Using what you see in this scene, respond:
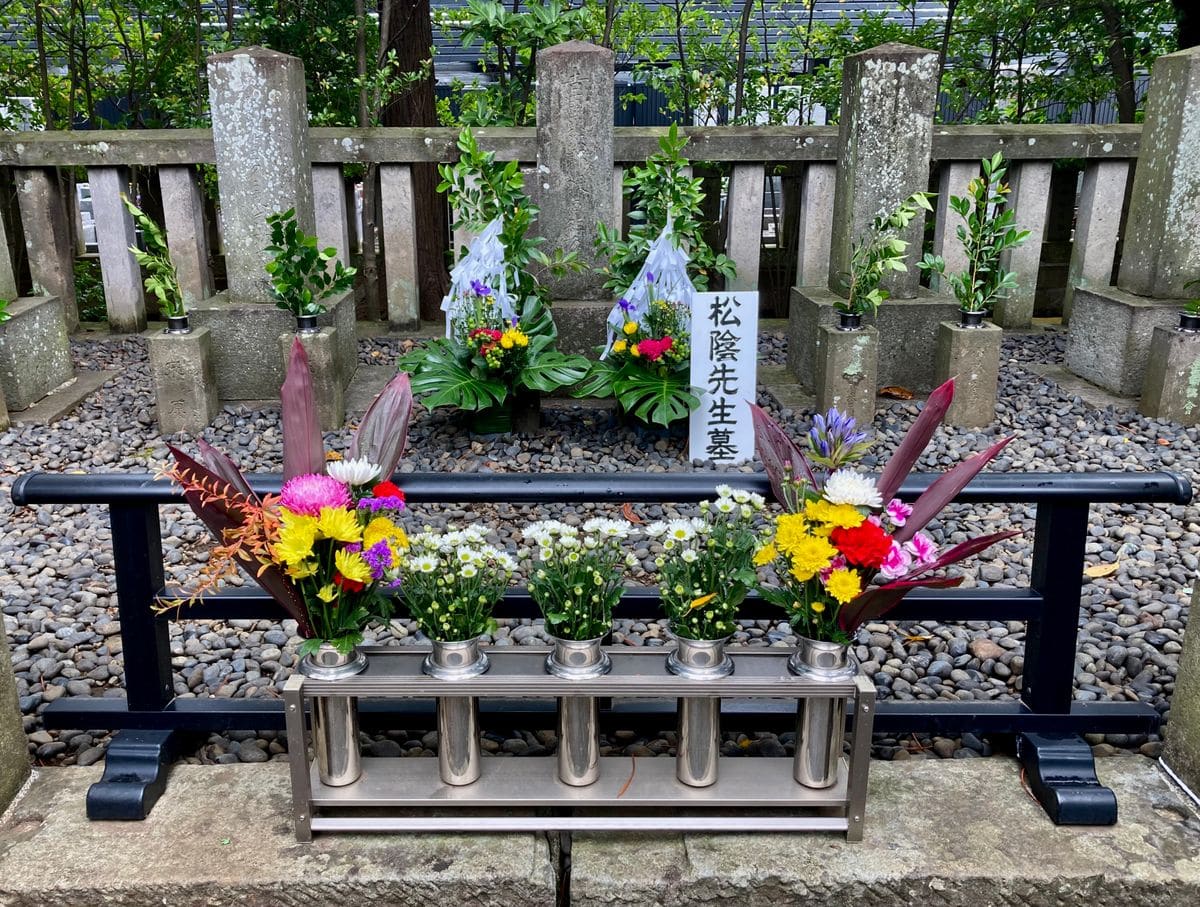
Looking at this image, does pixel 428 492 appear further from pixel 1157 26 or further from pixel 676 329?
pixel 1157 26

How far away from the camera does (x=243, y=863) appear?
1.89 metres

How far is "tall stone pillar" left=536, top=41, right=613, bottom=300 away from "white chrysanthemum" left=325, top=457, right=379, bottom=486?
303 cm

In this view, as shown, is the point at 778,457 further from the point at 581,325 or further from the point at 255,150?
the point at 255,150

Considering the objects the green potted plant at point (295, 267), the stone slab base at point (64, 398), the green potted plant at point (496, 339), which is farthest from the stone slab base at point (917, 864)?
the stone slab base at point (64, 398)

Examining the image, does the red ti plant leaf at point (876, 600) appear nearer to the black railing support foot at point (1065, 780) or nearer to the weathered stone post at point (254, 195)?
the black railing support foot at point (1065, 780)

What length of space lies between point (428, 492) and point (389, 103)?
5.63 meters

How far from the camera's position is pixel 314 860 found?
1.89 m

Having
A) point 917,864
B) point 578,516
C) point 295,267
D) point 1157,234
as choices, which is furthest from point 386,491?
point 1157,234

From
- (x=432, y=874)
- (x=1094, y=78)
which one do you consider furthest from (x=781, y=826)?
(x=1094, y=78)

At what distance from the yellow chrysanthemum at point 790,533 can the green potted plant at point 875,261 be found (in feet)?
9.24

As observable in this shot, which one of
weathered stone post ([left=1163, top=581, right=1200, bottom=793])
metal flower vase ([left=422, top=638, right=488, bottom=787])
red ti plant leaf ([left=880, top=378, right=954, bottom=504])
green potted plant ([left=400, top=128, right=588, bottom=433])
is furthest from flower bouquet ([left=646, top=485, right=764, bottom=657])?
green potted plant ([left=400, top=128, right=588, bottom=433])

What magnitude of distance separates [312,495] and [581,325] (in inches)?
123

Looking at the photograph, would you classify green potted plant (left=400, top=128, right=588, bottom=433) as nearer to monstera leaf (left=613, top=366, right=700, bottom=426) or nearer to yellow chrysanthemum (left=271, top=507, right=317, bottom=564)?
monstera leaf (left=613, top=366, right=700, bottom=426)

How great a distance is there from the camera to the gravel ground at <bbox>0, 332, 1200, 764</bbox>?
2615mm
